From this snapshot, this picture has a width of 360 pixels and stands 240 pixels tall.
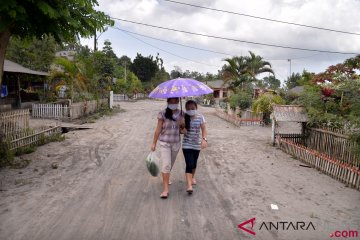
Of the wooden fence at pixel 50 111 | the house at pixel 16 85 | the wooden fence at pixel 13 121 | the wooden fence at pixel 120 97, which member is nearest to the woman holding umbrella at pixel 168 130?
the wooden fence at pixel 13 121

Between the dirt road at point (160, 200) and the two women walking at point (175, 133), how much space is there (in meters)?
0.61

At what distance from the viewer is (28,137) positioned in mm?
9656

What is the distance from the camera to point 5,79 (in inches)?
819

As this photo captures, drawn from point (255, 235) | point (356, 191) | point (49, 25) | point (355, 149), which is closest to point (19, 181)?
point (49, 25)

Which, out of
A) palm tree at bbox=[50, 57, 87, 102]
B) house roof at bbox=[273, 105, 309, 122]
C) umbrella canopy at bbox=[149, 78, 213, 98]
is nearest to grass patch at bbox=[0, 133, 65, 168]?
umbrella canopy at bbox=[149, 78, 213, 98]

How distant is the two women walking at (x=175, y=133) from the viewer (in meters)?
5.52

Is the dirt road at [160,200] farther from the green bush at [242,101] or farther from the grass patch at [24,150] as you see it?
the green bush at [242,101]

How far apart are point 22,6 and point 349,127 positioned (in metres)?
7.77

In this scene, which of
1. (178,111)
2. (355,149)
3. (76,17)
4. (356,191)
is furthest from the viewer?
(355,149)

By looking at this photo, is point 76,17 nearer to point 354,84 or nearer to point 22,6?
point 22,6

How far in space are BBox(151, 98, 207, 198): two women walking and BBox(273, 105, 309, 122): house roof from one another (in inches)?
212

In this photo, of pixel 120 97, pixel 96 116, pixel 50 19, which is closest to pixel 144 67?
pixel 120 97

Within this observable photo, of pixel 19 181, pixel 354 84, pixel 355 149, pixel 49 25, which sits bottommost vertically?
pixel 19 181

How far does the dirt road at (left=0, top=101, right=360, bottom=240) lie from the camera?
14.3 feet
